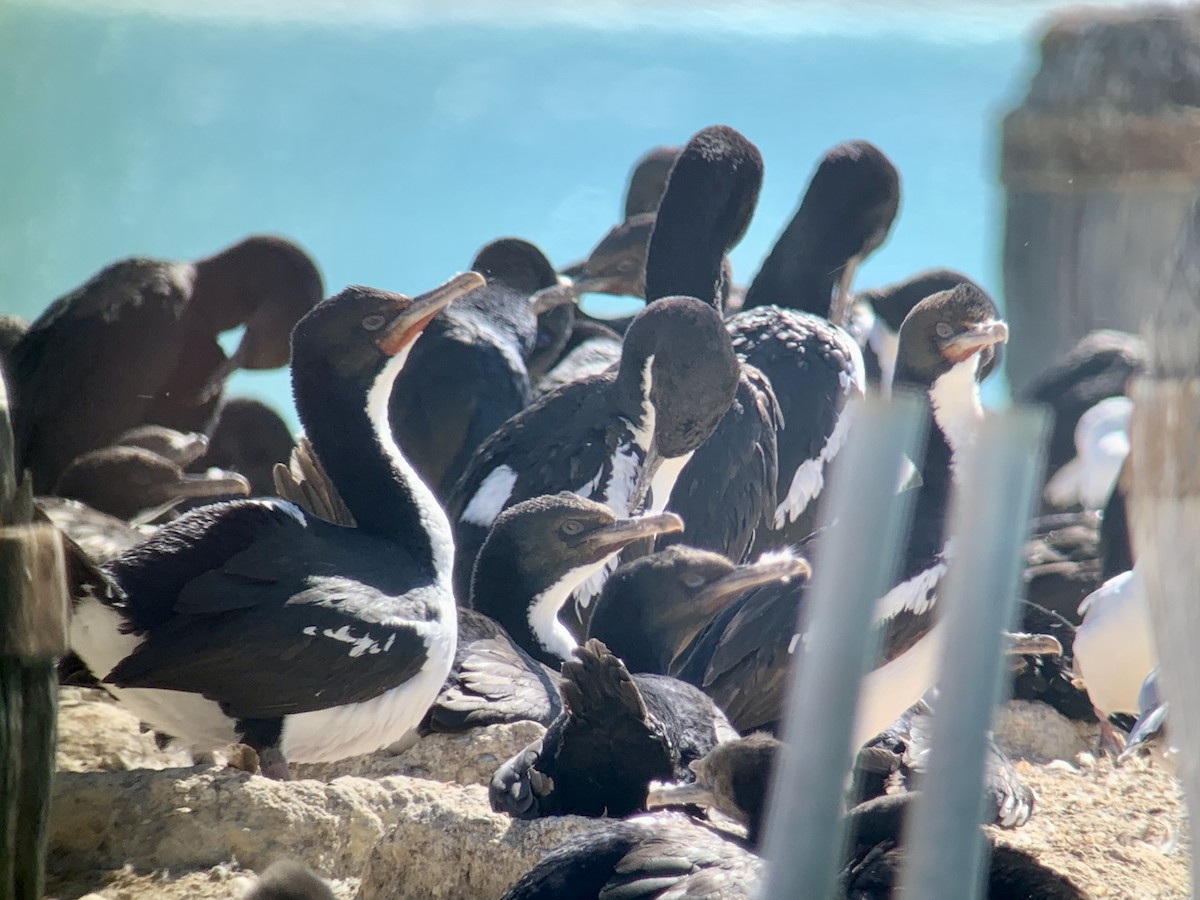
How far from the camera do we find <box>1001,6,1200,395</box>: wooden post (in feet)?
45.0

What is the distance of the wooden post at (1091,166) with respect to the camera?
13703 mm

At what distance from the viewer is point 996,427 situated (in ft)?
4.22

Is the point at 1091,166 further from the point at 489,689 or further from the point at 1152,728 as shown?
the point at 489,689

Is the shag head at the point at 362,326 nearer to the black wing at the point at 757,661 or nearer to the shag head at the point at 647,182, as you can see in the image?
the black wing at the point at 757,661

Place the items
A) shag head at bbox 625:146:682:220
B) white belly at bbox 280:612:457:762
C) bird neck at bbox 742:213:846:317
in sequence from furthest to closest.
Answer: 1. shag head at bbox 625:146:682:220
2. bird neck at bbox 742:213:846:317
3. white belly at bbox 280:612:457:762

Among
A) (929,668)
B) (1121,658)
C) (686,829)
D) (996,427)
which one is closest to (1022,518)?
(996,427)

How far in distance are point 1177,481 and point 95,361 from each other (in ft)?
20.5

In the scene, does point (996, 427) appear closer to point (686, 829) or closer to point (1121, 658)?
point (686, 829)

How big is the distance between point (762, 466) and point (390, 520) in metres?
2.17

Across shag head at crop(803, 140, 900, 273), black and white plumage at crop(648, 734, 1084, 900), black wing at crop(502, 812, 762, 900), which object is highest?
shag head at crop(803, 140, 900, 273)

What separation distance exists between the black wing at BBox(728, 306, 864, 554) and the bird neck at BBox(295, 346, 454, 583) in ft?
7.60

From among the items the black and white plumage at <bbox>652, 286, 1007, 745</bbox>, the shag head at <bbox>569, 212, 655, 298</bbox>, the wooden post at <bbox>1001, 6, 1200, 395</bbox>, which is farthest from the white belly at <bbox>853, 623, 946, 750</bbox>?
the wooden post at <bbox>1001, 6, 1200, 395</bbox>

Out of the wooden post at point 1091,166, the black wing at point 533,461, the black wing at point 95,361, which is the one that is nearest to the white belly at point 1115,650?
the black wing at point 533,461

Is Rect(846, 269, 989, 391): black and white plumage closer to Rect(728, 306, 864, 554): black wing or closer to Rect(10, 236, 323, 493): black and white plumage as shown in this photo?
Rect(728, 306, 864, 554): black wing
